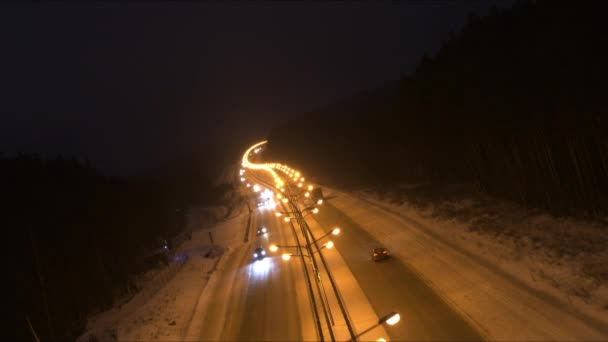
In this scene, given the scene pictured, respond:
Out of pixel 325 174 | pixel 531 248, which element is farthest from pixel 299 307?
pixel 325 174

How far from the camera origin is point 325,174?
8131 cm

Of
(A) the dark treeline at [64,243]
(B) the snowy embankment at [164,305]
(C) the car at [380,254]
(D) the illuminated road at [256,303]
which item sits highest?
(A) the dark treeline at [64,243]

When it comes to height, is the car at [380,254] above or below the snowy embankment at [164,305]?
above

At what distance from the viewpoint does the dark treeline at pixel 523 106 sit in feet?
64.7

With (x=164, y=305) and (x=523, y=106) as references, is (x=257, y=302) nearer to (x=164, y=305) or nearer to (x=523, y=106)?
(x=164, y=305)

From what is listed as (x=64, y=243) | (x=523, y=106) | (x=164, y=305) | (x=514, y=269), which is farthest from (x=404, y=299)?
(x=64, y=243)

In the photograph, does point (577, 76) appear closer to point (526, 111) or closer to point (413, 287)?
point (526, 111)

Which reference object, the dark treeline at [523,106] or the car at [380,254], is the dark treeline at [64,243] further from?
the dark treeline at [523,106]

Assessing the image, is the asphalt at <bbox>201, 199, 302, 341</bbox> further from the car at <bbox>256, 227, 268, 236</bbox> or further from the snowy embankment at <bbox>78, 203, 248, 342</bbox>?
the car at <bbox>256, 227, 268, 236</bbox>

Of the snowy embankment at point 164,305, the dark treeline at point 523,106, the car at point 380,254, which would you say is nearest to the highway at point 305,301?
the car at point 380,254

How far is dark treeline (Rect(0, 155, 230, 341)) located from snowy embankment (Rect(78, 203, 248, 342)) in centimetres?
308

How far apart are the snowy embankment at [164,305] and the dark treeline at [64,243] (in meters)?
3.08

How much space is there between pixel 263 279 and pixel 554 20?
26347 mm

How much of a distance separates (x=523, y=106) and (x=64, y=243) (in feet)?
136
